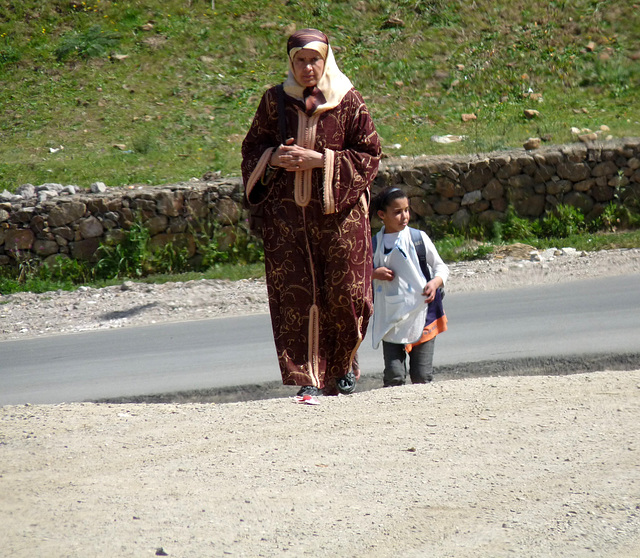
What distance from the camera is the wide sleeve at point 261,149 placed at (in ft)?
15.0

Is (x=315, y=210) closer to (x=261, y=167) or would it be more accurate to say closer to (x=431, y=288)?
(x=261, y=167)

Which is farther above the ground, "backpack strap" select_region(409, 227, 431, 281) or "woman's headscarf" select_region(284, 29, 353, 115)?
"woman's headscarf" select_region(284, 29, 353, 115)

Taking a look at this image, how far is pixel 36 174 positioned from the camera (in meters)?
13.2

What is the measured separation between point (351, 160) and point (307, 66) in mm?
539

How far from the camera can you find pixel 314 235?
15.2ft

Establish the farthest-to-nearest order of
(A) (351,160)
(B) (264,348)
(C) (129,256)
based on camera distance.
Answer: (C) (129,256) < (B) (264,348) < (A) (351,160)

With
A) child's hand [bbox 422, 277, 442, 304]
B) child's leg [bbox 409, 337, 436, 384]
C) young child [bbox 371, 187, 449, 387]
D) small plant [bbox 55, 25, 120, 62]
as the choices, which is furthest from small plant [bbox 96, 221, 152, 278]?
small plant [bbox 55, 25, 120, 62]

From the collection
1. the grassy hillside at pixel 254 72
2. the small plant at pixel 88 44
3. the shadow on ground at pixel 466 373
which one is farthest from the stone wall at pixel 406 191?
the small plant at pixel 88 44

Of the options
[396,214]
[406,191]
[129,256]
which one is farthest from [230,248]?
[396,214]

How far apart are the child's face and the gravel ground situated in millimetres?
1012

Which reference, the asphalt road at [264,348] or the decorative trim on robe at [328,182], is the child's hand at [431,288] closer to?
the decorative trim on robe at [328,182]

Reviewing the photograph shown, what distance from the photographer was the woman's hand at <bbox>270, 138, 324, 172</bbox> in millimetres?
4453

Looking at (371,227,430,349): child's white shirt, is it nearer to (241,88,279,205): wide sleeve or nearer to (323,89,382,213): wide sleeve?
(323,89,382,213): wide sleeve

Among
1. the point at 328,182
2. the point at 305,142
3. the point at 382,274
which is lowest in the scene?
the point at 382,274
